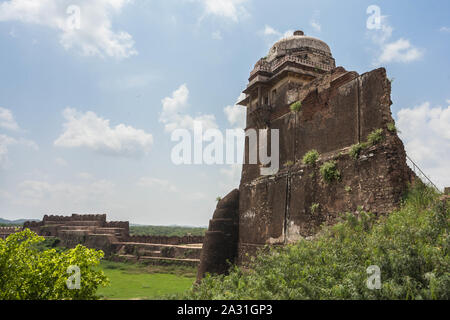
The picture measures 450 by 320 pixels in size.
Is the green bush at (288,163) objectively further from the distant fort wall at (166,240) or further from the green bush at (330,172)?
the distant fort wall at (166,240)

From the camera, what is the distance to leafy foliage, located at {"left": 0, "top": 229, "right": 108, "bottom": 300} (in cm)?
574

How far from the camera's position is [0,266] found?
584 cm

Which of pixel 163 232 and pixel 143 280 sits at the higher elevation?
pixel 143 280

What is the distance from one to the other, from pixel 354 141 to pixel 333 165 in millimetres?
801

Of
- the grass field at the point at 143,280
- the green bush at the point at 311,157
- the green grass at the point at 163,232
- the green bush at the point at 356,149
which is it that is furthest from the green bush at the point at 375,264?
the green grass at the point at 163,232

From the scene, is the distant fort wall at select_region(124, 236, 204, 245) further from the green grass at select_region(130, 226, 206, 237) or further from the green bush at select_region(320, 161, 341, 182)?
the green bush at select_region(320, 161, 341, 182)

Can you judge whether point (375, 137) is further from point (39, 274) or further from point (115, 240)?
point (115, 240)

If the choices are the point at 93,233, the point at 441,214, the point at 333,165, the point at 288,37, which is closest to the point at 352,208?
the point at 333,165

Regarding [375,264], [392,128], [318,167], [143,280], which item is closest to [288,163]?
[318,167]

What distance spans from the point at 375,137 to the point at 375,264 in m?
3.58

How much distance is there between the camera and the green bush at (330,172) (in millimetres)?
8609

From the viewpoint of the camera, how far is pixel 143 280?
18.1 m

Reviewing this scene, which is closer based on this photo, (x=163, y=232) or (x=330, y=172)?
(x=330, y=172)

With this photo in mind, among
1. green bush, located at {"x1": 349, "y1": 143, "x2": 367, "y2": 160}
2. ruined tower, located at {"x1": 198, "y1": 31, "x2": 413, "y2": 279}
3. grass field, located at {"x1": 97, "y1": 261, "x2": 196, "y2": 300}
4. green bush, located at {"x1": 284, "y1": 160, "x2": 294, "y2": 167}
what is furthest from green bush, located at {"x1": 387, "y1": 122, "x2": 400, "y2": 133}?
grass field, located at {"x1": 97, "y1": 261, "x2": 196, "y2": 300}
